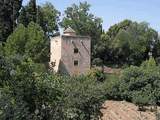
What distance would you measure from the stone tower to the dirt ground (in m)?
10.8

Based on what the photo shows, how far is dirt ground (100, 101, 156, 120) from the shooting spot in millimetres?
33469

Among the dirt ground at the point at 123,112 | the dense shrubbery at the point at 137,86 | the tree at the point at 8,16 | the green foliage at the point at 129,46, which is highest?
the tree at the point at 8,16

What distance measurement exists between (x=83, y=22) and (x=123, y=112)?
2879 cm

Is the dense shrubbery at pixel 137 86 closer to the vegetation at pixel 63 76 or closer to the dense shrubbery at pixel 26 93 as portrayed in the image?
the vegetation at pixel 63 76

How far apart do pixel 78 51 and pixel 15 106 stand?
125 feet

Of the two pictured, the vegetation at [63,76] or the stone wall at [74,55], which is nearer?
the vegetation at [63,76]

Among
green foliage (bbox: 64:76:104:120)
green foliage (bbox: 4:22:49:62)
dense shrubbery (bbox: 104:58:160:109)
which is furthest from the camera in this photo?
green foliage (bbox: 4:22:49:62)

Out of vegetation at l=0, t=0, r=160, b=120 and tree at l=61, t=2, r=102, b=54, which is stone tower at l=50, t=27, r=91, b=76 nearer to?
vegetation at l=0, t=0, r=160, b=120

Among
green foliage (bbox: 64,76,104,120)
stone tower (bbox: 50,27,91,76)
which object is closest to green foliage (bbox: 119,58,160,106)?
stone tower (bbox: 50,27,91,76)

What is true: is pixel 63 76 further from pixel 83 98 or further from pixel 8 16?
pixel 8 16

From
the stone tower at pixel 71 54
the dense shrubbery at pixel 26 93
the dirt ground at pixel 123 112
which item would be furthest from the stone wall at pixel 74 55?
the dense shrubbery at pixel 26 93

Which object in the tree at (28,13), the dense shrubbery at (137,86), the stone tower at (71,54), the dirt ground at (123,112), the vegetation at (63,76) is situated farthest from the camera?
the tree at (28,13)

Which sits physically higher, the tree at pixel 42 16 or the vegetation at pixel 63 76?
the tree at pixel 42 16

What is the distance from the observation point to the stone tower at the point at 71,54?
163 ft
